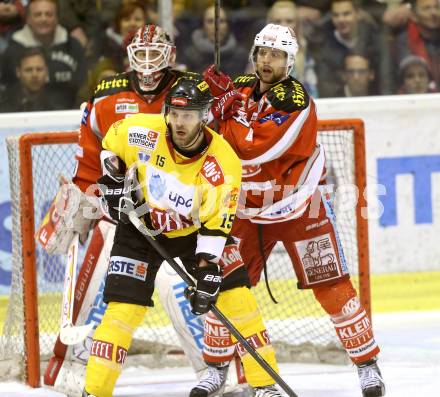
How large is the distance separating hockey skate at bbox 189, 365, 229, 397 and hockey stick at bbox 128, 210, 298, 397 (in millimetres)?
512

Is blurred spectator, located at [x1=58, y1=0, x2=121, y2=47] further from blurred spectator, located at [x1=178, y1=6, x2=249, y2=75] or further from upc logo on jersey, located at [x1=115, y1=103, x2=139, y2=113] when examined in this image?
upc logo on jersey, located at [x1=115, y1=103, x2=139, y2=113]

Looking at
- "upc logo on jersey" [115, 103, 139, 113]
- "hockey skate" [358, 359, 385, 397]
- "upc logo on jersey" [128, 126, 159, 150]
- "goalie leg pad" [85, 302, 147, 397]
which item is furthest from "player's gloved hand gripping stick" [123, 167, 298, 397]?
"upc logo on jersey" [115, 103, 139, 113]

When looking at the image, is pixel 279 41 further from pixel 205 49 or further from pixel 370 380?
pixel 205 49

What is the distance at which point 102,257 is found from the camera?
514cm

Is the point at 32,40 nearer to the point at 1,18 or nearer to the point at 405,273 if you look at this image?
the point at 1,18

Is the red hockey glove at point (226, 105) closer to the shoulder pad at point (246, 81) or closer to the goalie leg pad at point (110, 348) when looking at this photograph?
the shoulder pad at point (246, 81)

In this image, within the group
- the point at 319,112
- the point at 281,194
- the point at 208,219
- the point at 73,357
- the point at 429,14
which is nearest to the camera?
the point at 208,219

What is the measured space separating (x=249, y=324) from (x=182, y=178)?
1.98 feet

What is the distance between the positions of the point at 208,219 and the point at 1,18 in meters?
2.74

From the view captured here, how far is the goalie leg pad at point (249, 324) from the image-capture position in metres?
4.46

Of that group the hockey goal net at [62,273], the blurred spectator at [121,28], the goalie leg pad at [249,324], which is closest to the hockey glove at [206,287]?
the goalie leg pad at [249,324]

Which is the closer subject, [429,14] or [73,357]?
[73,357]

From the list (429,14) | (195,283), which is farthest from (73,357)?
(429,14)

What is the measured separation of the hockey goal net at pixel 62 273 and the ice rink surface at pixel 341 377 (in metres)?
0.14
